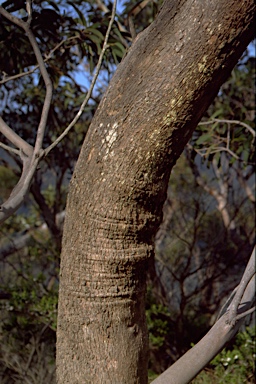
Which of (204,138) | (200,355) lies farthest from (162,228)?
(200,355)

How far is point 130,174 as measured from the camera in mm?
1568

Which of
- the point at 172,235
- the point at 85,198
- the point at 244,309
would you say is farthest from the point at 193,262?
the point at 85,198

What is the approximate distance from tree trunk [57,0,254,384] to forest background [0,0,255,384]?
4.65 feet

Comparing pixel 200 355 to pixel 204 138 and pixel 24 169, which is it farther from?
pixel 204 138

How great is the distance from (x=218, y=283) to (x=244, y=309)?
422 cm

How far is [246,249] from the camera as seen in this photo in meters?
6.22

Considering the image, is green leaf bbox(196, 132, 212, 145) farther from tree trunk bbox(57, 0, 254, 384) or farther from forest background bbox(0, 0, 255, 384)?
tree trunk bbox(57, 0, 254, 384)

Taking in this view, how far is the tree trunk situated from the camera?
1544 millimetres

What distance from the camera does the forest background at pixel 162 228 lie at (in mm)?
3541

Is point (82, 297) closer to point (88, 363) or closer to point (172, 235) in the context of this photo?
point (88, 363)

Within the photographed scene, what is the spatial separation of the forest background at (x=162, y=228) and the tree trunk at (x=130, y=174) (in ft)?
4.65

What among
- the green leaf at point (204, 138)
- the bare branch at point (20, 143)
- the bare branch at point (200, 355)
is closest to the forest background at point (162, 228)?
the green leaf at point (204, 138)

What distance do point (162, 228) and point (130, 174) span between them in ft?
15.9

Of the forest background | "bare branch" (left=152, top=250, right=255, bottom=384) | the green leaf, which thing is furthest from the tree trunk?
the green leaf
